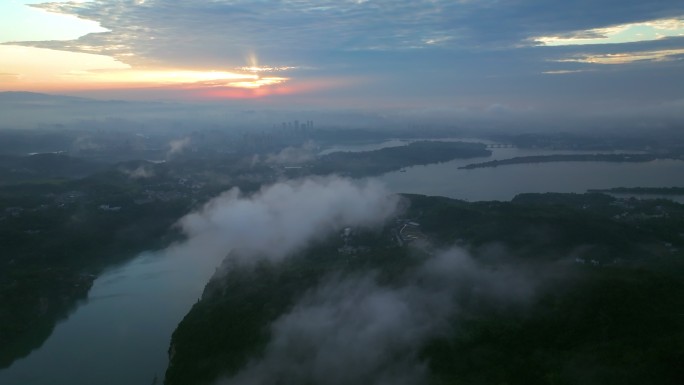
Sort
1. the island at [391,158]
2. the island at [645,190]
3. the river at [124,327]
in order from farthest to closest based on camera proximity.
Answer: the island at [391,158] → the island at [645,190] → the river at [124,327]

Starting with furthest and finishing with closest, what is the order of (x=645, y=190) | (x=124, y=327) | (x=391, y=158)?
(x=391, y=158), (x=645, y=190), (x=124, y=327)

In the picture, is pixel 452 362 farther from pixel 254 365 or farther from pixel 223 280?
pixel 223 280

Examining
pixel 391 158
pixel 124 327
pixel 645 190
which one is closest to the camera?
pixel 124 327

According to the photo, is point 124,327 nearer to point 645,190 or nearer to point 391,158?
point 645,190

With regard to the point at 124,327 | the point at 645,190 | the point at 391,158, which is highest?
the point at 645,190

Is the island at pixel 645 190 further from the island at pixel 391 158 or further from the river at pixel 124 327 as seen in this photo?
the island at pixel 391 158

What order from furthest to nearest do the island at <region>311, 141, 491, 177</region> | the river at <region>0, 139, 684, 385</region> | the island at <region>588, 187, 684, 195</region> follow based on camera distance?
the island at <region>311, 141, 491, 177</region> < the island at <region>588, 187, 684, 195</region> < the river at <region>0, 139, 684, 385</region>

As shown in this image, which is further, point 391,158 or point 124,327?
point 391,158

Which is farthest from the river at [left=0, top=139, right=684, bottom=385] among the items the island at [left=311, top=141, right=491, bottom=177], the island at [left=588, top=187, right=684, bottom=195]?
the island at [left=311, top=141, right=491, bottom=177]

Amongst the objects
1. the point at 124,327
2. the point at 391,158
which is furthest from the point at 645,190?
the point at 124,327

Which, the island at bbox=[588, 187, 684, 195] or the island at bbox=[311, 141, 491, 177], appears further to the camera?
the island at bbox=[311, 141, 491, 177]

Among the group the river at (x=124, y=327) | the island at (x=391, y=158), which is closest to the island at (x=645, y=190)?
the river at (x=124, y=327)

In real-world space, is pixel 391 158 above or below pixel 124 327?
above

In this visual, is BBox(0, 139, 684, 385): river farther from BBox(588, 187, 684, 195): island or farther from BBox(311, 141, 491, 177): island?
BBox(311, 141, 491, 177): island
